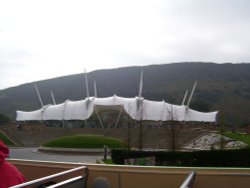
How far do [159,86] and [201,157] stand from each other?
5129 inches

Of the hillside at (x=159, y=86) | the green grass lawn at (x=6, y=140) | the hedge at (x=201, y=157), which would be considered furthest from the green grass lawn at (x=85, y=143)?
the hillside at (x=159, y=86)

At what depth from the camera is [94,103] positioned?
59.7 m

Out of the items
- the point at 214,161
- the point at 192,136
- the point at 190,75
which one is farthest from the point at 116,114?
the point at 190,75

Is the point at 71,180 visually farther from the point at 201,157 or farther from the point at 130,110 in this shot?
the point at 130,110

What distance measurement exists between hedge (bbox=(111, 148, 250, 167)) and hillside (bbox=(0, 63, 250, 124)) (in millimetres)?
99426

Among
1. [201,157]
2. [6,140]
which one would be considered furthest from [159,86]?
[201,157]

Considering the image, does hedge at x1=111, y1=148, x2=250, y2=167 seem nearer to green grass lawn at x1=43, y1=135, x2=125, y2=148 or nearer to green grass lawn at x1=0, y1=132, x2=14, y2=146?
green grass lawn at x1=43, y1=135, x2=125, y2=148

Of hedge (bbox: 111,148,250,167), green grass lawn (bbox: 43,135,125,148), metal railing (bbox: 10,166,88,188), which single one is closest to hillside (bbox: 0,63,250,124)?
green grass lawn (bbox: 43,135,125,148)

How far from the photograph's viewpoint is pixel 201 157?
639 inches

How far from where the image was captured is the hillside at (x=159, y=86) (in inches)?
5079

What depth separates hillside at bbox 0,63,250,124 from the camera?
12900 cm

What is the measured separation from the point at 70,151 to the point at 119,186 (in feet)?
96.0

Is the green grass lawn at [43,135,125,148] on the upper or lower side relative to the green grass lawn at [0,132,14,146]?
upper

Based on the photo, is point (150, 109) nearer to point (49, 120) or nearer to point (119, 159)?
point (49, 120)
